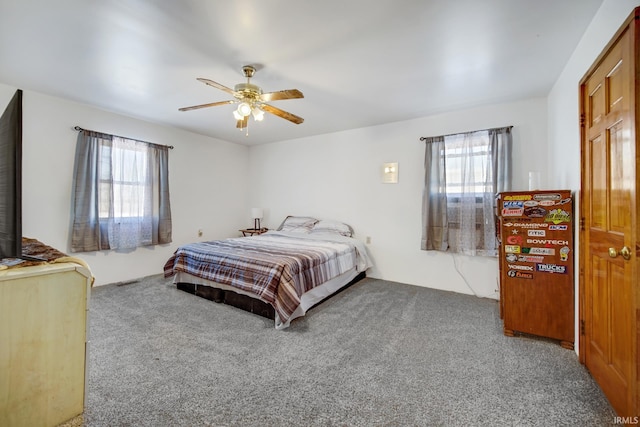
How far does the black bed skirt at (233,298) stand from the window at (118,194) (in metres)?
1.14

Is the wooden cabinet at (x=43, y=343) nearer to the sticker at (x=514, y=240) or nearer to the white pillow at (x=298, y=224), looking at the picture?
the sticker at (x=514, y=240)

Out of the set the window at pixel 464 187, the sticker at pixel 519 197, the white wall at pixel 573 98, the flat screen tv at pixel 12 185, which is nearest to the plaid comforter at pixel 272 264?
the window at pixel 464 187

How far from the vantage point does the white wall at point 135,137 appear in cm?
307

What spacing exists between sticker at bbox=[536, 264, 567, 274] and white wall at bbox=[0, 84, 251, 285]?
479 cm

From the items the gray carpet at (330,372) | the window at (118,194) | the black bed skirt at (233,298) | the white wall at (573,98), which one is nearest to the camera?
the gray carpet at (330,372)

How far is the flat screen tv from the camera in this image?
1269 millimetres

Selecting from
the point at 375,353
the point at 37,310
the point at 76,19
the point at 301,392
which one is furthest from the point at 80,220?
the point at 375,353

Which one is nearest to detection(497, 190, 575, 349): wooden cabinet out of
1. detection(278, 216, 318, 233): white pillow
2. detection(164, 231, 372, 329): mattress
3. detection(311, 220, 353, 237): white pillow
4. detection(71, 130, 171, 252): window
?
detection(164, 231, 372, 329): mattress

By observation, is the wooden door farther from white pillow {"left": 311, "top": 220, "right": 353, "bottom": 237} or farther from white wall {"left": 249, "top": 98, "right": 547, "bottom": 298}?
white pillow {"left": 311, "top": 220, "right": 353, "bottom": 237}

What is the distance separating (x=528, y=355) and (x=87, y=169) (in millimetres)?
5027

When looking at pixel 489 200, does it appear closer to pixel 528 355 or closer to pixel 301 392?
pixel 528 355

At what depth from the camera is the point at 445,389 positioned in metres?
1.63

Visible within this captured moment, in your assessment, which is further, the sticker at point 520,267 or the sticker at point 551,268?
the sticker at point 520,267

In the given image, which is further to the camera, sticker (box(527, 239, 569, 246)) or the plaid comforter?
the plaid comforter
